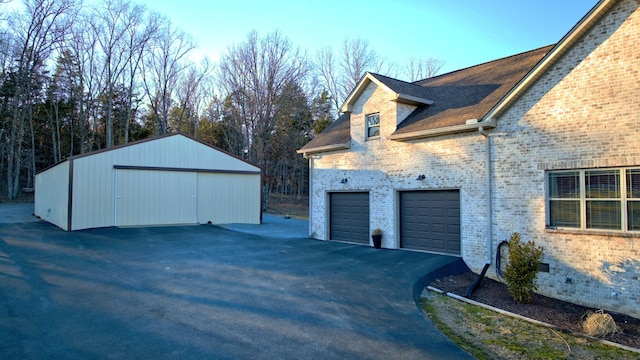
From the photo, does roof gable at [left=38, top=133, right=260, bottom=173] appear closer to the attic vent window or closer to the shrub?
the attic vent window

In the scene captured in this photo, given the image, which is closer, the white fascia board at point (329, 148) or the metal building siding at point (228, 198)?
the white fascia board at point (329, 148)

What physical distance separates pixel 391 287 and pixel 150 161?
13661 mm

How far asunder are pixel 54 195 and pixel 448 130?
18090 millimetres

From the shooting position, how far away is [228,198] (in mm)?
20047

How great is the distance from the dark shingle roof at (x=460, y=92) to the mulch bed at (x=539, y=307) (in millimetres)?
4145

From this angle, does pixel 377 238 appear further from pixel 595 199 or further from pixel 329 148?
pixel 595 199

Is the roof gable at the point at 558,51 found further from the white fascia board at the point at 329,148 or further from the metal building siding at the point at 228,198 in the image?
the metal building siding at the point at 228,198

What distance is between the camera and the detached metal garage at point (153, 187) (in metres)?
16.0

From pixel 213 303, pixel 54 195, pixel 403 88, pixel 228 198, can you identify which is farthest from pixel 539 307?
pixel 54 195

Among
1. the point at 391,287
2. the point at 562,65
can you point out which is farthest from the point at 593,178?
the point at 391,287

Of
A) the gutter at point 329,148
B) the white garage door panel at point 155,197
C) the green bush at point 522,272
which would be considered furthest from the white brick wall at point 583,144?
the white garage door panel at point 155,197

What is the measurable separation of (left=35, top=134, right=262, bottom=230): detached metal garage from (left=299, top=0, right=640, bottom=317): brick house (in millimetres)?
8650

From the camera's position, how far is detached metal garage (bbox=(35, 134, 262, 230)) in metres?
16.0

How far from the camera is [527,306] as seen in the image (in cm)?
783
